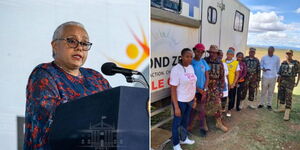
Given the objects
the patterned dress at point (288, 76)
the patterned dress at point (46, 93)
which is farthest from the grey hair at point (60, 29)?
the patterned dress at point (288, 76)

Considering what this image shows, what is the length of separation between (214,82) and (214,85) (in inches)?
1.9

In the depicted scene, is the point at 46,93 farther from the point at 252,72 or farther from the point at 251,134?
the point at 252,72

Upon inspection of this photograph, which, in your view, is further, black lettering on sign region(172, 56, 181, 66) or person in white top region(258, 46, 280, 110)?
person in white top region(258, 46, 280, 110)

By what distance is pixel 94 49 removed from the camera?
1.03 m

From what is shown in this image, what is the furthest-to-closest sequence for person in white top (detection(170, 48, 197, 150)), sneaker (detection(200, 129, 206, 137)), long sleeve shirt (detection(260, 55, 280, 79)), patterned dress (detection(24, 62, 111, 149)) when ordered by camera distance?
long sleeve shirt (detection(260, 55, 280, 79)) → sneaker (detection(200, 129, 206, 137)) → person in white top (detection(170, 48, 197, 150)) → patterned dress (detection(24, 62, 111, 149))

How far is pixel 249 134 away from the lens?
325cm

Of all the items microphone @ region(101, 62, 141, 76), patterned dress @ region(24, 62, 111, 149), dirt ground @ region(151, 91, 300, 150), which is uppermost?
microphone @ region(101, 62, 141, 76)

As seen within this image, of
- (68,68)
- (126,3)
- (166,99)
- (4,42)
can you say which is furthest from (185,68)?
(4,42)

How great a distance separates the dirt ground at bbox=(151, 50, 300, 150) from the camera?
2.86 m

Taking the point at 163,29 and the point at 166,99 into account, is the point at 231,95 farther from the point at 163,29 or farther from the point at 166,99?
the point at 163,29

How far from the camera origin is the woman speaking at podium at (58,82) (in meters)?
0.91

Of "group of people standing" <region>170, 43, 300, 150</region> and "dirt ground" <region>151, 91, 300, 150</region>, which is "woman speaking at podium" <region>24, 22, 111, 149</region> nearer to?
"group of people standing" <region>170, 43, 300, 150</region>

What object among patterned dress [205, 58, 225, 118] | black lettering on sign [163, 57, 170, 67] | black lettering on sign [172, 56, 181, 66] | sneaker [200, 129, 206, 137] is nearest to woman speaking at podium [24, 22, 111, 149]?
black lettering on sign [163, 57, 170, 67]

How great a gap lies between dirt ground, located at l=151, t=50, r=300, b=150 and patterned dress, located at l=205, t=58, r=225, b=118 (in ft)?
1.57
